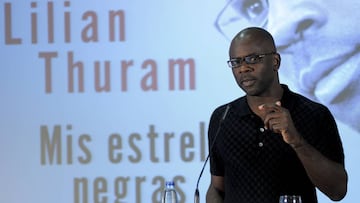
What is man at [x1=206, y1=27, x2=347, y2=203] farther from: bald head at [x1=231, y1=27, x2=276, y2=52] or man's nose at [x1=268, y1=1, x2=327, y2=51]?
man's nose at [x1=268, y1=1, x2=327, y2=51]

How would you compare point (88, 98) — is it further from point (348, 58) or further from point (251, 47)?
point (251, 47)

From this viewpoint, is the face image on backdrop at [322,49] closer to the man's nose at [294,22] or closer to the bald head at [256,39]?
the man's nose at [294,22]

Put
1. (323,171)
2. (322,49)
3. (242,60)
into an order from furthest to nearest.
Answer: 1. (322,49)
2. (242,60)
3. (323,171)

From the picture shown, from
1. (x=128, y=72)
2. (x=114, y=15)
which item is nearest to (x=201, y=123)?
(x=128, y=72)

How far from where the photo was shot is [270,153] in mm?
2809

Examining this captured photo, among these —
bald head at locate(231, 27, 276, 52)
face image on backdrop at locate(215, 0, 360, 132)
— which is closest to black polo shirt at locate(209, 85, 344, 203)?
bald head at locate(231, 27, 276, 52)

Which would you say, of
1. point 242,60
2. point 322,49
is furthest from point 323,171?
point 322,49

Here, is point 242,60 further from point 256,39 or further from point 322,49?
point 322,49

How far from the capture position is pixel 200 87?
4.31 m

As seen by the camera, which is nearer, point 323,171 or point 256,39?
point 323,171

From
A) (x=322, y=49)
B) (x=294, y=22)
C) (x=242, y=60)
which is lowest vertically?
(x=242, y=60)

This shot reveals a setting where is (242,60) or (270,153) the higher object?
(242,60)

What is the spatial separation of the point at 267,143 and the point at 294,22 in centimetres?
150

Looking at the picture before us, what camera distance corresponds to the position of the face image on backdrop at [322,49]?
163 inches
